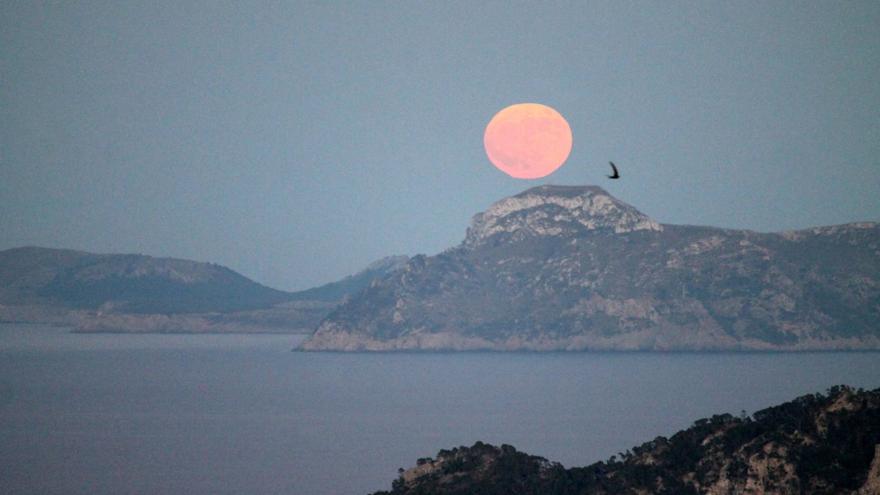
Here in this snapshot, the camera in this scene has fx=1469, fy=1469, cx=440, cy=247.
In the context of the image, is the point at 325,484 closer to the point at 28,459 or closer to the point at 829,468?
the point at 28,459

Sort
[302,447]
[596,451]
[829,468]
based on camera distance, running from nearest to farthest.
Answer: [829,468] < [596,451] < [302,447]

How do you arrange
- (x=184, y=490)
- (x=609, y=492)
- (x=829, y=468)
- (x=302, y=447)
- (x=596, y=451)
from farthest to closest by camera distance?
(x=302, y=447)
(x=596, y=451)
(x=184, y=490)
(x=609, y=492)
(x=829, y=468)

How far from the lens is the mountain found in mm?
93438

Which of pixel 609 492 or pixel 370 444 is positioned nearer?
pixel 609 492

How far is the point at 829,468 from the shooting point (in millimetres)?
92812

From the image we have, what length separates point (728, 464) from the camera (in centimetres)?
10044

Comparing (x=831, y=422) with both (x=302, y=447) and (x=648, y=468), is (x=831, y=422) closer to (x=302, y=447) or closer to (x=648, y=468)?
(x=648, y=468)

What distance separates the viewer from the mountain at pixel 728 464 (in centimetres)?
9344

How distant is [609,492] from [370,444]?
95702 mm

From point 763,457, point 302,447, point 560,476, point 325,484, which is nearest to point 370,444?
point 302,447

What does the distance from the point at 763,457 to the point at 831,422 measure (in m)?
5.58

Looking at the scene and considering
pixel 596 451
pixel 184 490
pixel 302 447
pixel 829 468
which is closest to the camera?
pixel 829 468

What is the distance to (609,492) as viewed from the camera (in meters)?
105

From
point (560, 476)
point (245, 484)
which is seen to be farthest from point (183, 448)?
point (560, 476)
